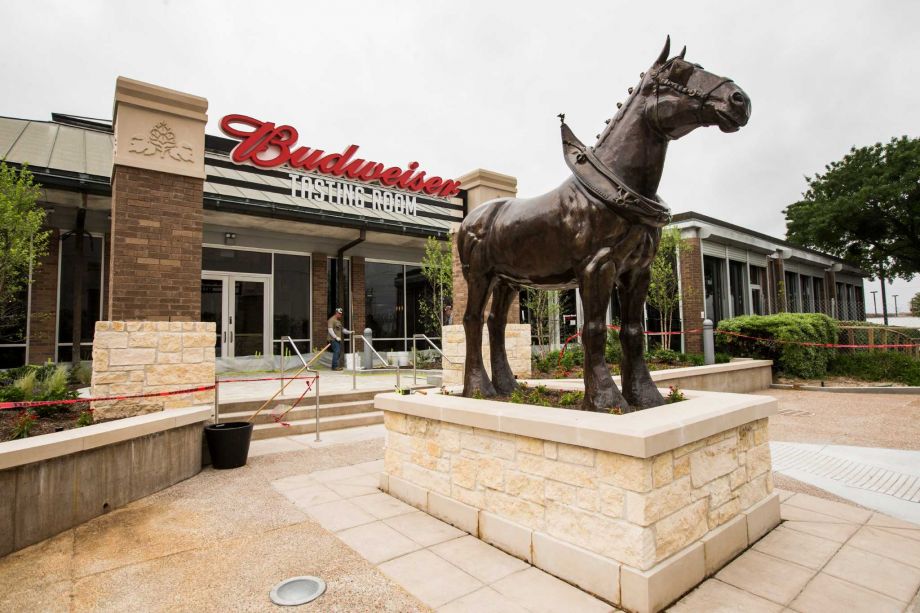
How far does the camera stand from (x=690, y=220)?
17.5m

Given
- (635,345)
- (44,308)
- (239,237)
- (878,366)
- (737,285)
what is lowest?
(878,366)

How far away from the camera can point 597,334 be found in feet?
11.5

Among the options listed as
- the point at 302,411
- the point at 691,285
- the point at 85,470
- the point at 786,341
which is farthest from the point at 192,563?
the point at 691,285

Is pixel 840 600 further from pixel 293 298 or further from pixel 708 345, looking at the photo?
pixel 293 298

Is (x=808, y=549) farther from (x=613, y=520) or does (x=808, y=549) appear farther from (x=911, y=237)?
(x=911, y=237)

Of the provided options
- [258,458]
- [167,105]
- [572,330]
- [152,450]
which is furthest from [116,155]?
[572,330]

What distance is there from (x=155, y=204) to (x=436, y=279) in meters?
10.4

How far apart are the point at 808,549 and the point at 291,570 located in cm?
347

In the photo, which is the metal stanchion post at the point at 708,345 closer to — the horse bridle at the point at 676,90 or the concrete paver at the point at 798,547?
the concrete paver at the point at 798,547

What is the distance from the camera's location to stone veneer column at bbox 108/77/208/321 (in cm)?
601

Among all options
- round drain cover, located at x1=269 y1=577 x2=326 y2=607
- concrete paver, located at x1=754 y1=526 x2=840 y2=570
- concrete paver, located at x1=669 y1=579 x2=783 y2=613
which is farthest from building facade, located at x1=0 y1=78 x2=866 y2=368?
concrete paver, located at x1=754 y1=526 x2=840 y2=570

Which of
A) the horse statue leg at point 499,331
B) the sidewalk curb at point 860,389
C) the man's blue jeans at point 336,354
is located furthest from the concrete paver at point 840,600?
the man's blue jeans at point 336,354

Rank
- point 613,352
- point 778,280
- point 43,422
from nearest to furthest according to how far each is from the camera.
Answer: point 43,422, point 613,352, point 778,280

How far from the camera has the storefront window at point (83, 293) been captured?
11953 millimetres
